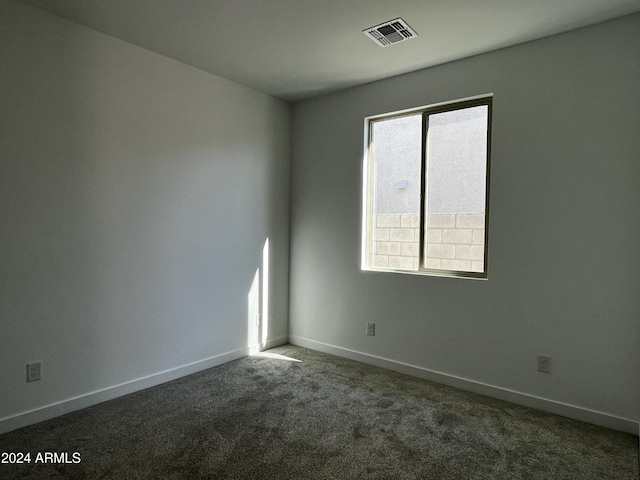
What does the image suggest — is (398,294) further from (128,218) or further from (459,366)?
(128,218)

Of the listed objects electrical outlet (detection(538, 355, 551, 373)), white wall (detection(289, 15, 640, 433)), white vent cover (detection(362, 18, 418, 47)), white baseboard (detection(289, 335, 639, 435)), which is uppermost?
white vent cover (detection(362, 18, 418, 47))

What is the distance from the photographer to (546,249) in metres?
2.79

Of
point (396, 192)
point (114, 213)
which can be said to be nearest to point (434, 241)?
point (396, 192)

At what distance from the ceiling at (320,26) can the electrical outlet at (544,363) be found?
2244 millimetres

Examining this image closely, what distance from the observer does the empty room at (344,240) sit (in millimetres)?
2383

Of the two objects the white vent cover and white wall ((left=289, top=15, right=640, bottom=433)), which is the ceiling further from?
white wall ((left=289, top=15, right=640, bottom=433))

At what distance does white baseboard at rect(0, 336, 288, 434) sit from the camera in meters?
2.45

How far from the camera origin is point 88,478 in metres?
1.96

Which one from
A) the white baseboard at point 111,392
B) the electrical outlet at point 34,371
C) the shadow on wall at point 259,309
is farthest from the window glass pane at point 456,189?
the electrical outlet at point 34,371

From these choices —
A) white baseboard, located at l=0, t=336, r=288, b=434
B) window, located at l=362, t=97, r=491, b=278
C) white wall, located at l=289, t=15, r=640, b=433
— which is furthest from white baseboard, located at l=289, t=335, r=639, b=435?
white baseboard, located at l=0, t=336, r=288, b=434

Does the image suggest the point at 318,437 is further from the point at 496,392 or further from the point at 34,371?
the point at 34,371

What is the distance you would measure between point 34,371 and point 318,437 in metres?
1.83

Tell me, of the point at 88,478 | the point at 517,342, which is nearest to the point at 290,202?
the point at 517,342

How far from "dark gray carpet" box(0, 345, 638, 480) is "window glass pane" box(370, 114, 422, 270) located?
1170mm
